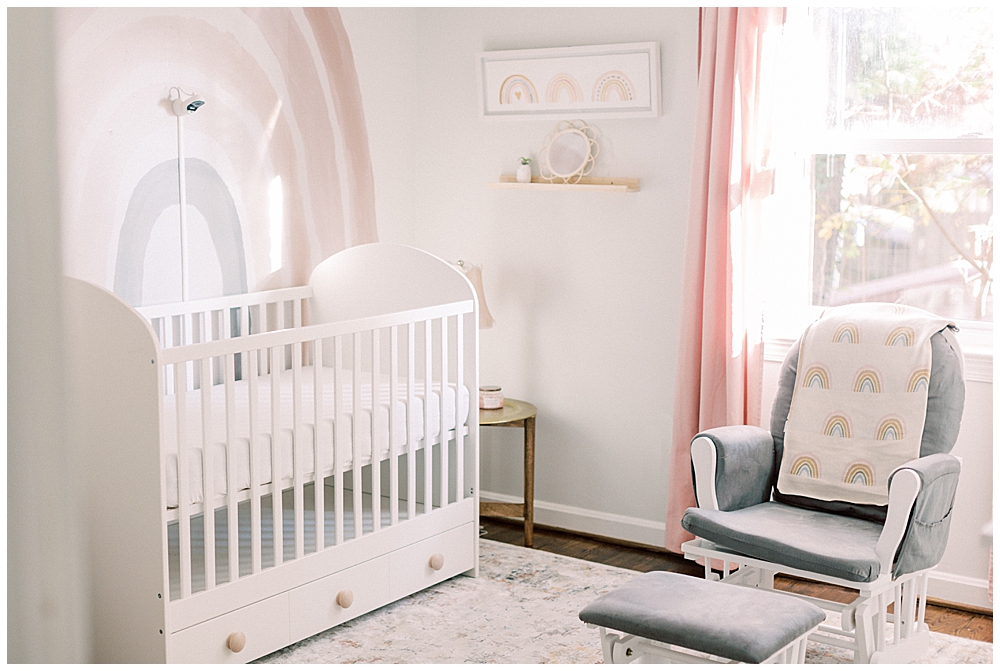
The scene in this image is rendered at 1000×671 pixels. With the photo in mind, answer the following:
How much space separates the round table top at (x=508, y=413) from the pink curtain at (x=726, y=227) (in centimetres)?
57

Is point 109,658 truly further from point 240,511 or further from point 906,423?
point 906,423

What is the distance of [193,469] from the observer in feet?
7.59

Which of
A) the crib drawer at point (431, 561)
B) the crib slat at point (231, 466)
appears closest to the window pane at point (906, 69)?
the crib drawer at point (431, 561)

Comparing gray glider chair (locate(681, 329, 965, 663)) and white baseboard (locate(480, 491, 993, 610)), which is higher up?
gray glider chair (locate(681, 329, 965, 663))

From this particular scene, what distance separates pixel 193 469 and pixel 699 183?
1.82m

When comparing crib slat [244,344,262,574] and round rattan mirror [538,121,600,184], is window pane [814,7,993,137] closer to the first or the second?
round rattan mirror [538,121,600,184]

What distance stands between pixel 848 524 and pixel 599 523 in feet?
3.97

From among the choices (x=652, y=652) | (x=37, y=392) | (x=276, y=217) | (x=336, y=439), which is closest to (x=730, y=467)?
(x=652, y=652)

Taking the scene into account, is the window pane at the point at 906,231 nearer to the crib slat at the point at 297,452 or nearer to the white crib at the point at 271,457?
the white crib at the point at 271,457

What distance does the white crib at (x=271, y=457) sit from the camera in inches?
88.2

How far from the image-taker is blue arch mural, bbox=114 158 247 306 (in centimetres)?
288

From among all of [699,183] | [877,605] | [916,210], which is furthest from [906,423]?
[699,183]

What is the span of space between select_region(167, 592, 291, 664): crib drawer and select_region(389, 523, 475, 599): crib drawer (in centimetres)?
43

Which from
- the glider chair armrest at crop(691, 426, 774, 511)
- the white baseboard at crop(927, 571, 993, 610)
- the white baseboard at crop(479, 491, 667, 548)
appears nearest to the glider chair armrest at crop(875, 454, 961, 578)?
the glider chair armrest at crop(691, 426, 774, 511)
